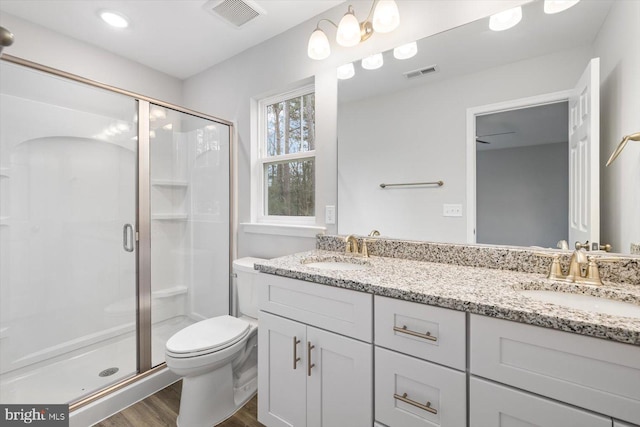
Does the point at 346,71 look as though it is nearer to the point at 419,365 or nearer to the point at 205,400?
the point at 419,365

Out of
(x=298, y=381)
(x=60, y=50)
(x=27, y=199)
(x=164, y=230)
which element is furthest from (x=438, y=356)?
(x=60, y=50)

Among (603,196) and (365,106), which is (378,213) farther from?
(603,196)

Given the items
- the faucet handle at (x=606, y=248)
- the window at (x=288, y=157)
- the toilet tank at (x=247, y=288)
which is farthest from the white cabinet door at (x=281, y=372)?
the faucet handle at (x=606, y=248)

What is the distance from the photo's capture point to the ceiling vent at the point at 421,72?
4.78 ft

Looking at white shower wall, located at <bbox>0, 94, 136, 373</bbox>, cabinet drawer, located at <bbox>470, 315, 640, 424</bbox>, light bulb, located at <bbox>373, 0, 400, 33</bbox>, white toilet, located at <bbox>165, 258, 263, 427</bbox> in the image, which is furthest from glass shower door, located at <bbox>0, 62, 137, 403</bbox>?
cabinet drawer, located at <bbox>470, 315, 640, 424</bbox>

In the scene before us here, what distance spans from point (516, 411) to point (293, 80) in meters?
2.05

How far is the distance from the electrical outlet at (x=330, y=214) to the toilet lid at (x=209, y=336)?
31.9 inches

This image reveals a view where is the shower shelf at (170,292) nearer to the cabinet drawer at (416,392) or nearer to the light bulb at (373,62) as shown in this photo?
the cabinet drawer at (416,392)

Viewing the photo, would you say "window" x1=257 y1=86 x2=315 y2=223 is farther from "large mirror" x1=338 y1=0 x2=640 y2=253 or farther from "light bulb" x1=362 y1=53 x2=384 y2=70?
"light bulb" x1=362 y1=53 x2=384 y2=70

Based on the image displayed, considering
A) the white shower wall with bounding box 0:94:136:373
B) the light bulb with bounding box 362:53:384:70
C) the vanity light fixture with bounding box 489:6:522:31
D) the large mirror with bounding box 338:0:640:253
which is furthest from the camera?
the white shower wall with bounding box 0:94:136:373

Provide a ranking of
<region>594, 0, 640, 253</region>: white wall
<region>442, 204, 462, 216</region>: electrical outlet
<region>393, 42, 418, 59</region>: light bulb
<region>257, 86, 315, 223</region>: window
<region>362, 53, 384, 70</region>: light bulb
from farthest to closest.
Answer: <region>257, 86, 315, 223</region>: window < <region>362, 53, 384, 70</region>: light bulb < <region>393, 42, 418, 59</region>: light bulb < <region>442, 204, 462, 216</region>: electrical outlet < <region>594, 0, 640, 253</region>: white wall

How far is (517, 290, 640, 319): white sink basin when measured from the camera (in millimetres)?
900

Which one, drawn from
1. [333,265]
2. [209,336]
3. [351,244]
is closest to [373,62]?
[351,244]

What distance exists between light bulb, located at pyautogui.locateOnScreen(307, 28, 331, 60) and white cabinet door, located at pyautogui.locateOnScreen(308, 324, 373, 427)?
5.02 feet
